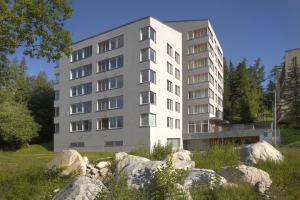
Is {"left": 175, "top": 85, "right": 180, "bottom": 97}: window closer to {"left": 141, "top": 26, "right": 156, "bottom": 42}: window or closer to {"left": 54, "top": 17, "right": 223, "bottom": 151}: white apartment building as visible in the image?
{"left": 54, "top": 17, "right": 223, "bottom": 151}: white apartment building

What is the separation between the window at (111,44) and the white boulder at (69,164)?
40.2 m

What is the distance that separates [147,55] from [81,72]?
14.5 m

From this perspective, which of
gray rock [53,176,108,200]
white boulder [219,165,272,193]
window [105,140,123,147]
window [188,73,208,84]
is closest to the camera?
gray rock [53,176,108,200]

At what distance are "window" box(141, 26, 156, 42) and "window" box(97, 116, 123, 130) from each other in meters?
11.9

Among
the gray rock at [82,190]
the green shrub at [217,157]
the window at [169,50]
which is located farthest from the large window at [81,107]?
the gray rock at [82,190]

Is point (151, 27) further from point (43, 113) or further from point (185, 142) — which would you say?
point (43, 113)

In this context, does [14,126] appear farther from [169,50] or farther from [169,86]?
[169,50]

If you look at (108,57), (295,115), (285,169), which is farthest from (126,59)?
(285,169)

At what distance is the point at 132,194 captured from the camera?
354 inches

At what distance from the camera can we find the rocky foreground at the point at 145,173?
930 centimetres

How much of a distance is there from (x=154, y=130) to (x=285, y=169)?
36809 millimetres

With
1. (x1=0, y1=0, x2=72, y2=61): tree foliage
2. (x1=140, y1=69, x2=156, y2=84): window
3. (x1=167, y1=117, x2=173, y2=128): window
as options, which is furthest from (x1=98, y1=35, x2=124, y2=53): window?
(x1=0, y1=0, x2=72, y2=61): tree foliage

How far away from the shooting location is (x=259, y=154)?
13.2 m

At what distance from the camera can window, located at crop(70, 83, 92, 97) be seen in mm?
57406
